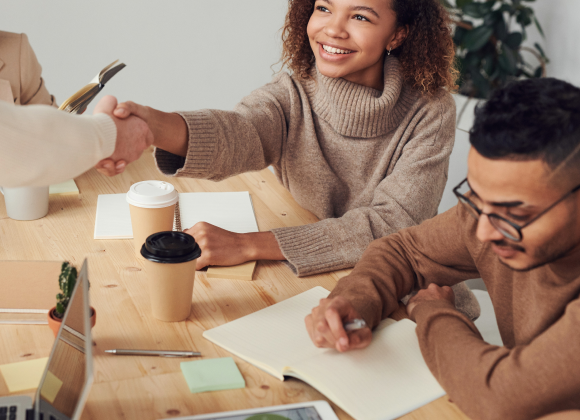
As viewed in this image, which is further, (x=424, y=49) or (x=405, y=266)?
(x=424, y=49)

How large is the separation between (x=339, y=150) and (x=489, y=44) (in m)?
2.12

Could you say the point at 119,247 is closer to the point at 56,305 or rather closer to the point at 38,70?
the point at 56,305

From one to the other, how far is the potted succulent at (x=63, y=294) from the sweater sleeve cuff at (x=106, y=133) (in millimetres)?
209

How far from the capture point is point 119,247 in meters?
1.15

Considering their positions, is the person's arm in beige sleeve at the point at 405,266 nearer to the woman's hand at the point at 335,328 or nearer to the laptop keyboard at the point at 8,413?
the woman's hand at the point at 335,328

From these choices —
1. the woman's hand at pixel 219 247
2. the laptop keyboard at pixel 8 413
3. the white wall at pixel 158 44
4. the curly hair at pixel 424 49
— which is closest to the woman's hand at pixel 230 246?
the woman's hand at pixel 219 247

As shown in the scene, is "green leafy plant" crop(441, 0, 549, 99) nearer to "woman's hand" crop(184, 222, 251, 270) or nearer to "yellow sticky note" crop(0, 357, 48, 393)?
"woman's hand" crop(184, 222, 251, 270)

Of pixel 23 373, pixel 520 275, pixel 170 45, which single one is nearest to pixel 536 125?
pixel 520 275

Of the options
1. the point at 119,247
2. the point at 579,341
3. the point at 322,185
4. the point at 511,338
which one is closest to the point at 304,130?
the point at 322,185

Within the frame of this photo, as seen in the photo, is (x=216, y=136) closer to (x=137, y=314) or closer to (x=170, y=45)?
(x=137, y=314)

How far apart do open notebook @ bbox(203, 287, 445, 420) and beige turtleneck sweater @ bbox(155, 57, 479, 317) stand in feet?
0.90

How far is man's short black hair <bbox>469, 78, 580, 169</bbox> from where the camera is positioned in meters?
0.71

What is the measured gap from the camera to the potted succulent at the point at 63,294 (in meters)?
0.77

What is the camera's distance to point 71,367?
64cm
